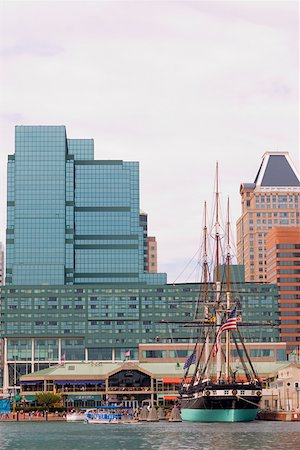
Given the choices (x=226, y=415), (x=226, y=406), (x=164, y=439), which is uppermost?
(x=226, y=406)

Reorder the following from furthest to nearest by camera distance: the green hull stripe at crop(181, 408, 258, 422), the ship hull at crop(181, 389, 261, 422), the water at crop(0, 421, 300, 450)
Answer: the green hull stripe at crop(181, 408, 258, 422)
the ship hull at crop(181, 389, 261, 422)
the water at crop(0, 421, 300, 450)

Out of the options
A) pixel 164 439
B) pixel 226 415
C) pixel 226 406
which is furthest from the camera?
pixel 226 415

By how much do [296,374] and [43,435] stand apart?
6891 cm

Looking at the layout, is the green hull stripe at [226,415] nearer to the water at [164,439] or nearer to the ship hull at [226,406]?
the ship hull at [226,406]

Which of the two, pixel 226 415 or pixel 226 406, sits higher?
pixel 226 406

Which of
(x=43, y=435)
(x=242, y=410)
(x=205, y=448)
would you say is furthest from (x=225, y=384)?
(x=205, y=448)

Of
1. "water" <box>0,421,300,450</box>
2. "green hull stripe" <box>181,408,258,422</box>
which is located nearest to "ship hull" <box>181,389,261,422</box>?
"green hull stripe" <box>181,408,258,422</box>

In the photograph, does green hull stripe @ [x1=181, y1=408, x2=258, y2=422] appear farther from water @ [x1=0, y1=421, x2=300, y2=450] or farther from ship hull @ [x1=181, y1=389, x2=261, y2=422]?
water @ [x1=0, y1=421, x2=300, y2=450]

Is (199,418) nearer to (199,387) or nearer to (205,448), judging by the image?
(199,387)

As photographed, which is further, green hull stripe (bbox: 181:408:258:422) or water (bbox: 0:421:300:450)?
green hull stripe (bbox: 181:408:258:422)

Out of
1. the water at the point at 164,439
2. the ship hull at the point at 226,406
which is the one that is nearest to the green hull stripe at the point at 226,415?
the ship hull at the point at 226,406

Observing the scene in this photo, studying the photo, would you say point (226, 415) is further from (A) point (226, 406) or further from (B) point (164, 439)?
(B) point (164, 439)

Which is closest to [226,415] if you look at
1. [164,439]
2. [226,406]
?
[226,406]

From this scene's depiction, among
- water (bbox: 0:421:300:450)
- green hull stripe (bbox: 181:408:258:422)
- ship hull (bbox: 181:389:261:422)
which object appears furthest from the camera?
green hull stripe (bbox: 181:408:258:422)
